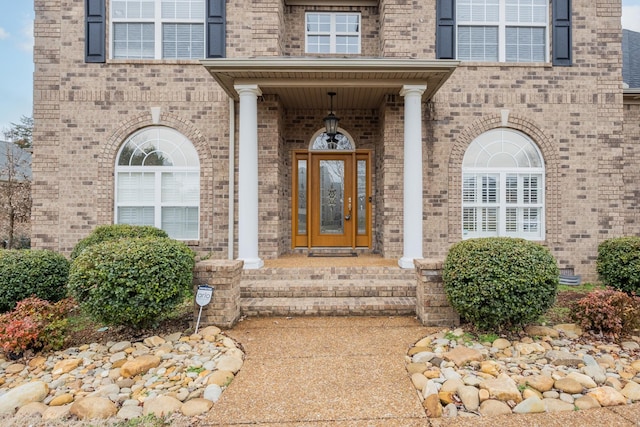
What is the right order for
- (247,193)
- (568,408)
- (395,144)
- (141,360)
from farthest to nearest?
(395,144) < (247,193) < (141,360) < (568,408)

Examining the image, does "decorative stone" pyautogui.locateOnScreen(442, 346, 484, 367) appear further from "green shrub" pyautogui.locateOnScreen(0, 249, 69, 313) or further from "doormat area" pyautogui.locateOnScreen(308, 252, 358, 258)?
"green shrub" pyautogui.locateOnScreen(0, 249, 69, 313)

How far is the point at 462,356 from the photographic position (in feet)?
11.1

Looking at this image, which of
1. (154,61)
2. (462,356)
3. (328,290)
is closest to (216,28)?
(154,61)

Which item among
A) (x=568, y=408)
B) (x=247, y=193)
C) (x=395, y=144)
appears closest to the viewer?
(x=568, y=408)

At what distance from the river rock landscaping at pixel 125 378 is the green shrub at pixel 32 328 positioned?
136 millimetres

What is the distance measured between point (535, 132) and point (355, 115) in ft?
11.5

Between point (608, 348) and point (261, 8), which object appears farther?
point (261, 8)

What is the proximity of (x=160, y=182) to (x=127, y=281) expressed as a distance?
374 cm

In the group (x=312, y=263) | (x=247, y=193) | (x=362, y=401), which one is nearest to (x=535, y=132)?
(x=312, y=263)

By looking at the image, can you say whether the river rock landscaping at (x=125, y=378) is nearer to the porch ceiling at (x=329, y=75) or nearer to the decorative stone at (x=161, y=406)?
the decorative stone at (x=161, y=406)

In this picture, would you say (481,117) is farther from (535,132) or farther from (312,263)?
(312,263)

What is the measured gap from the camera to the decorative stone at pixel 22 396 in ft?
8.93

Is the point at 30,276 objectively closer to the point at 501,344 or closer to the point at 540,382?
the point at 501,344

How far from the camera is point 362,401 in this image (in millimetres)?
2729
